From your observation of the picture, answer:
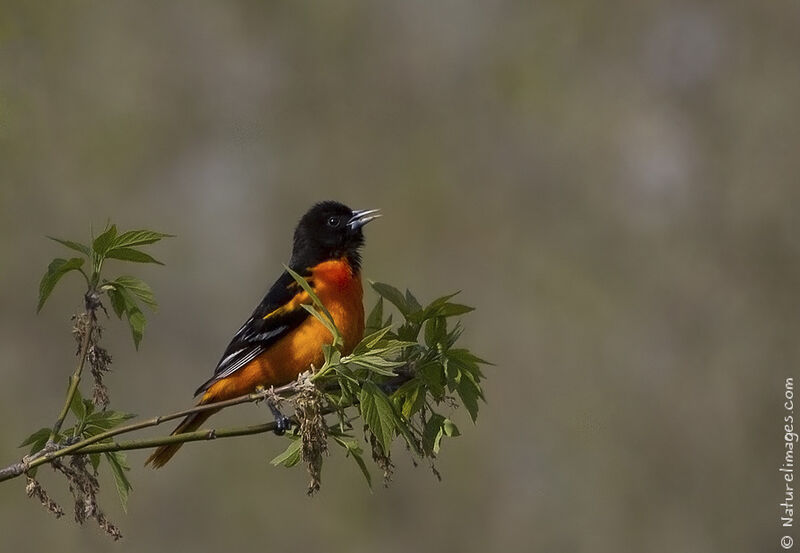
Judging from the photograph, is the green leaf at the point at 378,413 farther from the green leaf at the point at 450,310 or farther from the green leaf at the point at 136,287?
the green leaf at the point at 136,287

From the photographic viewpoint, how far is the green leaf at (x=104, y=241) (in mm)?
2128

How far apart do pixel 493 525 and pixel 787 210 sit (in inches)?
169

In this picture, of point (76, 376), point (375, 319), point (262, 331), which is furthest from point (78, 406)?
point (262, 331)

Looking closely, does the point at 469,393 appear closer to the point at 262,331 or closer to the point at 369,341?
the point at 369,341

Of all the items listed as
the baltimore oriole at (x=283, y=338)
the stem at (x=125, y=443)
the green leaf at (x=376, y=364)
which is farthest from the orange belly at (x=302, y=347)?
the stem at (x=125, y=443)

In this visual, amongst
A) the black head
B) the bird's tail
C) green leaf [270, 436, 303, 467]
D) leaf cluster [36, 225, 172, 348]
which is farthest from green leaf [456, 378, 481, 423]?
the black head

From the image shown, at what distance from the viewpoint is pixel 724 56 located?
12.2 m

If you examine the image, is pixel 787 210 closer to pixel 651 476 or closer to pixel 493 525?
pixel 651 476

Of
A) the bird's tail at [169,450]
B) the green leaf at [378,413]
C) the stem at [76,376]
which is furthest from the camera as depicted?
the bird's tail at [169,450]

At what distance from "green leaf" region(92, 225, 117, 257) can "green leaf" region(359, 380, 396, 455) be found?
580 mm

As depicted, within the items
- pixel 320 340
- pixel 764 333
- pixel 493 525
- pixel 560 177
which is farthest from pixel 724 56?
pixel 320 340

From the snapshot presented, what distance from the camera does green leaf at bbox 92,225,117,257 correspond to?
6.98 feet

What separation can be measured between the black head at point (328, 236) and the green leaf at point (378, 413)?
2.28 metres

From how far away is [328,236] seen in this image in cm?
446
